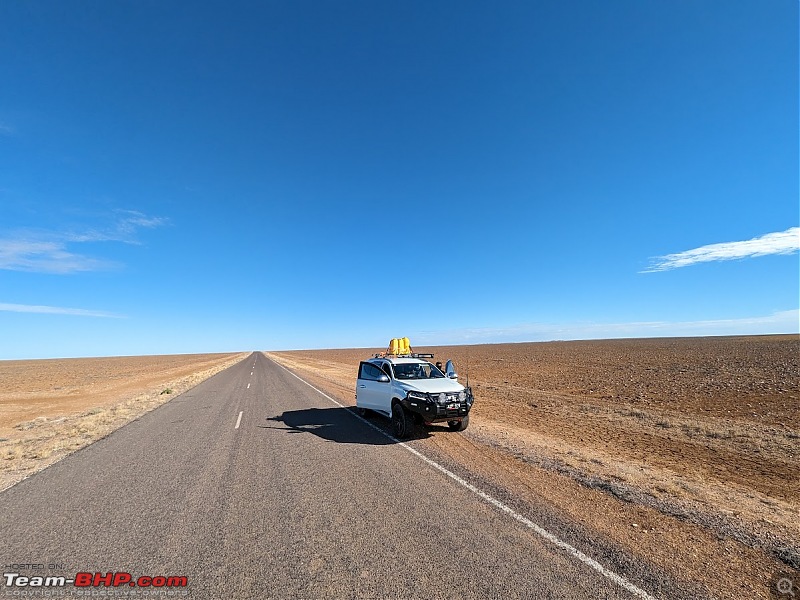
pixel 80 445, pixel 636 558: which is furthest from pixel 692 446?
pixel 80 445

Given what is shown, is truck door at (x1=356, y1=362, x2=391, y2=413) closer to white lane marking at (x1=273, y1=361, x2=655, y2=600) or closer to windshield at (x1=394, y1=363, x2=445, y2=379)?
windshield at (x1=394, y1=363, x2=445, y2=379)

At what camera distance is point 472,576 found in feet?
12.0

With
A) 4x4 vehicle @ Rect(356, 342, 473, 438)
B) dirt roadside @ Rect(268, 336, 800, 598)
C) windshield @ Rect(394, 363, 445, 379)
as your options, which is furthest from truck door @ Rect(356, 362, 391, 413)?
dirt roadside @ Rect(268, 336, 800, 598)

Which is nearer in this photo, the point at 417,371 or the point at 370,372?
the point at 417,371

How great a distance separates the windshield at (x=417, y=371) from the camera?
10844 millimetres

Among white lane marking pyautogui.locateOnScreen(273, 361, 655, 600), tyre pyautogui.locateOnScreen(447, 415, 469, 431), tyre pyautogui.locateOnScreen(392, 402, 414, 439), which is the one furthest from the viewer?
tyre pyautogui.locateOnScreen(447, 415, 469, 431)

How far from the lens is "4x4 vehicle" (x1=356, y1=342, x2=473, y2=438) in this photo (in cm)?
920

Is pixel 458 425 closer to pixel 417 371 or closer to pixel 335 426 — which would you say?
pixel 417 371

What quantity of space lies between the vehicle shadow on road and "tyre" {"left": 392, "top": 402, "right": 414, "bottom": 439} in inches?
10.8

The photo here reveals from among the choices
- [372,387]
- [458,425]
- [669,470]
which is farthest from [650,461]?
[372,387]

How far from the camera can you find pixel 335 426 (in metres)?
11.0

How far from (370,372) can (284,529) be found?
7.49 m

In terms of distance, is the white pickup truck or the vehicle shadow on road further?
the vehicle shadow on road

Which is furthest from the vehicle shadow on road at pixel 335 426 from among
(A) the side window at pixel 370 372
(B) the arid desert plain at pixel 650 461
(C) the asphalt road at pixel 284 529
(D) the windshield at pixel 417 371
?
(D) the windshield at pixel 417 371
